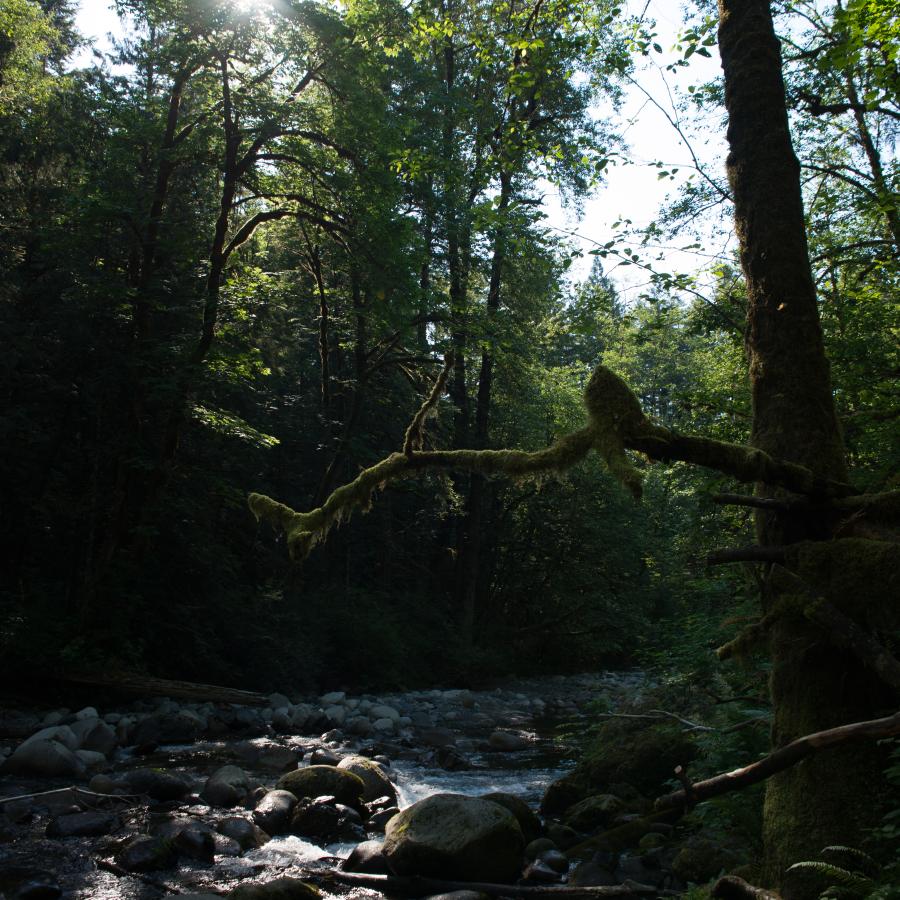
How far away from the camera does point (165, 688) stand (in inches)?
514

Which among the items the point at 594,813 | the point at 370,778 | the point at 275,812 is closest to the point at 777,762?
the point at 594,813

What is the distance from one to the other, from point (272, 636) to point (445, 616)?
7673 millimetres

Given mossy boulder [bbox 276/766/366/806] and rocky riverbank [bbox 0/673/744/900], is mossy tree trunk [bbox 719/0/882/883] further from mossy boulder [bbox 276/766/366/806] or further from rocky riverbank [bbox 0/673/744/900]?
mossy boulder [bbox 276/766/366/806]

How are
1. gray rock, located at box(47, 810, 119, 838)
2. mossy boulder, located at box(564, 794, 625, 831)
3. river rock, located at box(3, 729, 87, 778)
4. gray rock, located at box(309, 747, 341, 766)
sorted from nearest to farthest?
gray rock, located at box(47, 810, 119, 838) → mossy boulder, located at box(564, 794, 625, 831) → river rock, located at box(3, 729, 87, 778) → gray rock, located at box(309, 747, 341, 766)

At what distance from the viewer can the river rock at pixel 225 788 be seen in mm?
8391

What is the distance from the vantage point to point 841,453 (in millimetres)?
4137

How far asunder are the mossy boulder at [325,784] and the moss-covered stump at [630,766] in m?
2.18

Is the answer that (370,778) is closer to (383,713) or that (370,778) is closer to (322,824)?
(322,824)

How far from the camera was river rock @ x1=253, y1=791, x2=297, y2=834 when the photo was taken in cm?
776

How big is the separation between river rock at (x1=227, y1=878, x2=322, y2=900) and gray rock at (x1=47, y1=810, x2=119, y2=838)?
218 cm

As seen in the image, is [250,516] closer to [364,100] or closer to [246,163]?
[246,163]

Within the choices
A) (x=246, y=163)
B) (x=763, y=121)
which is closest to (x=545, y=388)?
(x=246, y=163)

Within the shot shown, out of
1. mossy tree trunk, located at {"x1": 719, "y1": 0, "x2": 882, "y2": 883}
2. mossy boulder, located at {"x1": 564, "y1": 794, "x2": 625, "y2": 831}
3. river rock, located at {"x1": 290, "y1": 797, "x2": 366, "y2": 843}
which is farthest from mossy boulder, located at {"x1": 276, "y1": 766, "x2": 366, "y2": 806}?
mossy tree trunk, located at {"x1": 719, "y1": 0, "x2": 882, "y2": 883}

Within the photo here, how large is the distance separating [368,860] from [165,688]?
7.68 m
